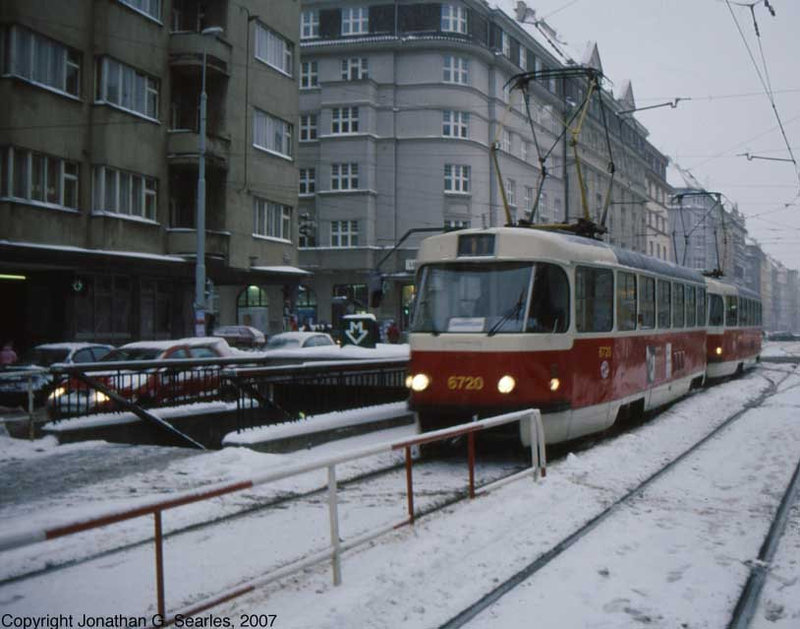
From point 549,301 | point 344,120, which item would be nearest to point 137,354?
point 549,301

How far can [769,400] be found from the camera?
18688 mm

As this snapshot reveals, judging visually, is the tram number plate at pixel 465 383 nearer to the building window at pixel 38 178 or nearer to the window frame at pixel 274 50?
the building window at pixel 38 178

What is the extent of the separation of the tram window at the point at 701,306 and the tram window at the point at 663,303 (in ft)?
10.1

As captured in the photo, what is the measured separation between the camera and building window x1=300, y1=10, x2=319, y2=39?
5178 centimetres

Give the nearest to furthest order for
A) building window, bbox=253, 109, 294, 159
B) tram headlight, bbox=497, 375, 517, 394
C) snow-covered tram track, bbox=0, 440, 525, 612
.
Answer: snow-covered tram track, bbox=0, 440, 525, 612 < tram headlight, bbox=497, 375, 517, 394 < building window, bbox=253, 109, 294, 159

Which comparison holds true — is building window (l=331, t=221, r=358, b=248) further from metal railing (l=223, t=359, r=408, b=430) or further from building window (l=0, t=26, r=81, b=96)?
metal railing (l=223, t=359, r=408, b=430)

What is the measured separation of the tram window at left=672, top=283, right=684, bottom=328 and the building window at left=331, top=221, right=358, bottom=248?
33415 millimetres

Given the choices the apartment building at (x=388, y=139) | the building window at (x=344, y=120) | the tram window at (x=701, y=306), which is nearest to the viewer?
the tram window at (x=701, y=306)

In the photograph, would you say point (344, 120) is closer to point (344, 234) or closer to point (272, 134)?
point (344, 234)

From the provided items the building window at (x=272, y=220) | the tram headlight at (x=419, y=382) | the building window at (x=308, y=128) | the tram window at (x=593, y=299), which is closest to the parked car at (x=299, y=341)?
the building window at (x=272, y=220)

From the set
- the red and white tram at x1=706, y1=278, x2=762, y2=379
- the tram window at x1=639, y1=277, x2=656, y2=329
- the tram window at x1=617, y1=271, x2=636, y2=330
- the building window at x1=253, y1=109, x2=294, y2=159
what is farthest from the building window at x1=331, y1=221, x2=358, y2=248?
the tram window at x1=617, y1=271, x2=636, y2=330

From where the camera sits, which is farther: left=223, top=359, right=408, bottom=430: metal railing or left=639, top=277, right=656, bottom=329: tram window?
left=639, top=277, right=656, bottom=329: tram window

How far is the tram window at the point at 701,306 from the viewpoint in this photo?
59.9 ft

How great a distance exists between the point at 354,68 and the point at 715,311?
33555 millimetres
